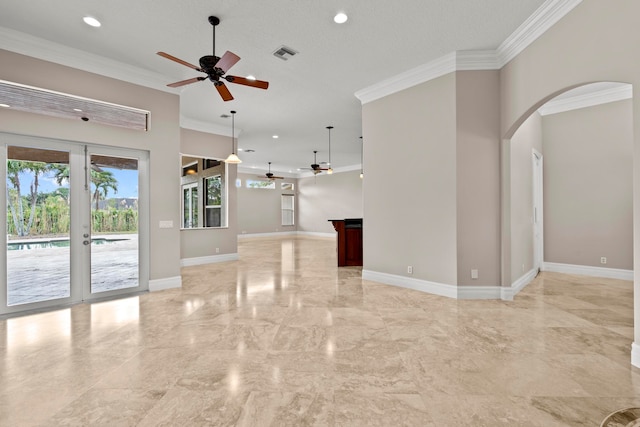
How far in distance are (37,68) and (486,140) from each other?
6165mm

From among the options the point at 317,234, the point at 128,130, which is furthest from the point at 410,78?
the point at 317,234

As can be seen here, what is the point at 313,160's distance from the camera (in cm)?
1166

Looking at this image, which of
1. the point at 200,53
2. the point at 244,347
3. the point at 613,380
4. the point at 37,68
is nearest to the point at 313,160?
the point at 200,53

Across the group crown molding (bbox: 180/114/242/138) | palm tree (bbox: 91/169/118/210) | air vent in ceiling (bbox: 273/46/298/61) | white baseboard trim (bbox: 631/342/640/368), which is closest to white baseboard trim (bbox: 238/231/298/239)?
crown molding (bbox: 180/114/242/138)

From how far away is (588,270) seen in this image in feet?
18.0

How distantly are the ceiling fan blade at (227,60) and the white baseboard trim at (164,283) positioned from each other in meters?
3.55

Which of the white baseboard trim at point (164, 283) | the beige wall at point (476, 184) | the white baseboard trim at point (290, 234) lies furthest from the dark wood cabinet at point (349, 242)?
the white baseboard trim at point (290, 234)

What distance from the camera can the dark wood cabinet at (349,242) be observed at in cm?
674

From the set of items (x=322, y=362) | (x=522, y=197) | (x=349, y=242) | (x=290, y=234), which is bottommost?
(x=322, y=362)

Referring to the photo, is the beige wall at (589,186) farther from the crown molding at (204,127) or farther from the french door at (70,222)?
the french door at (70,222)

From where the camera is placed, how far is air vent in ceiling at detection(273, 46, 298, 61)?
12.7ft

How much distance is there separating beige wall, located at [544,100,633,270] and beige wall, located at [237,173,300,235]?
1087 centimetres

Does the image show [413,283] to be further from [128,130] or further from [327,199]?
[327,199]

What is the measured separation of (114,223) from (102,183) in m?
0.64
